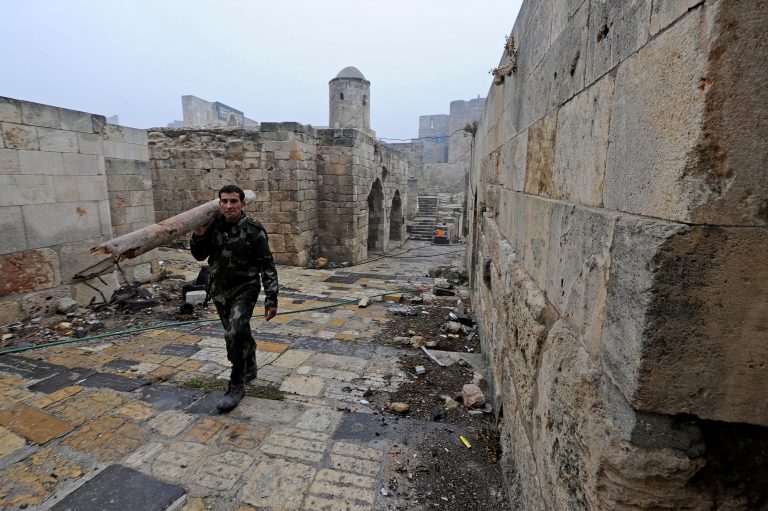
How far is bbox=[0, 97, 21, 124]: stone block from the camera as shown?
4.78 m

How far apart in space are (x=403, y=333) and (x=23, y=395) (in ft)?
12.9

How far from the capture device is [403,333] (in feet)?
17.7

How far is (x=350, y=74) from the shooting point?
69.9 ft

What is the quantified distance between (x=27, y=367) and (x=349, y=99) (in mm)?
19601

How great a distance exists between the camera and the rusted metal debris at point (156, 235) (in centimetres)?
346

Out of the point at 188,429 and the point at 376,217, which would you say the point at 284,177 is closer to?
the point at 376,217

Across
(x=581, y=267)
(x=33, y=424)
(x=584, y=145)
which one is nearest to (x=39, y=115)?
(x=33, y=424)

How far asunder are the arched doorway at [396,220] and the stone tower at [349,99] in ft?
20.7

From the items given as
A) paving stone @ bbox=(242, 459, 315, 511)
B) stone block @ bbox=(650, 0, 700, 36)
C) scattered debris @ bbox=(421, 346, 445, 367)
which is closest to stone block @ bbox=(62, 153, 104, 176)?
paving stone @ bbox=(242, 459, 315, 511)

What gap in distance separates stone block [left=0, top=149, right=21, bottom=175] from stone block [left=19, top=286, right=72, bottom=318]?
5.18 ft

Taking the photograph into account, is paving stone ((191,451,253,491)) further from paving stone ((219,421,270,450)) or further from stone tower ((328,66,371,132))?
stone tower ((328,66,371,132))

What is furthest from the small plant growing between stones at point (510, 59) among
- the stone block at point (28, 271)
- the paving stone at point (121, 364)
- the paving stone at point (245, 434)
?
the stone block at point (28, 271)

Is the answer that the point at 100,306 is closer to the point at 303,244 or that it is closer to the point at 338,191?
the point at 303,244

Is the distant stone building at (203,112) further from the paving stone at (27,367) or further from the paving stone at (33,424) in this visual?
the paving stone at (33,424)
